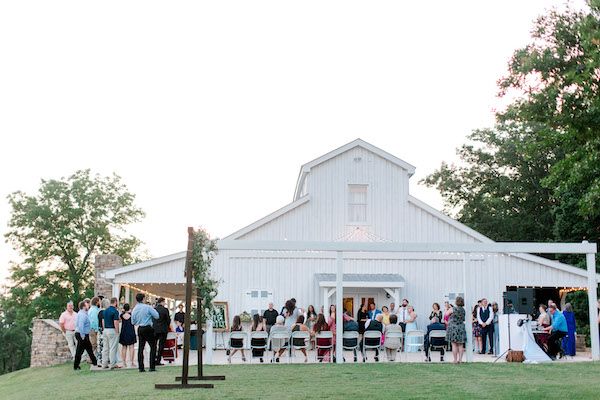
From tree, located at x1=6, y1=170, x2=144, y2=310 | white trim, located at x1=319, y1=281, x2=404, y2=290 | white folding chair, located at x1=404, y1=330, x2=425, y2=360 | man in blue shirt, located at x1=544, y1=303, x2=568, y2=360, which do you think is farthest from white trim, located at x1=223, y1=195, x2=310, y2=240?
tree, located at x1=6, y1=170, x2=144, y2=310

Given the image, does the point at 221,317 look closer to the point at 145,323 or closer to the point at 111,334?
the point at 111,334

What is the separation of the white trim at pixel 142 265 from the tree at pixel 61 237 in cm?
2677

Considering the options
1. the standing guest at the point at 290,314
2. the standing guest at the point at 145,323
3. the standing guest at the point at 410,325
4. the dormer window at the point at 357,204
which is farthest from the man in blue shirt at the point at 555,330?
the dormer window at the point at 357,204

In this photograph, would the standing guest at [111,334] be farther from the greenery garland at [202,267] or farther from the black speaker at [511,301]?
the black speaker at [511,301]

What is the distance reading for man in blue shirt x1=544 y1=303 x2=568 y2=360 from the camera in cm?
1955

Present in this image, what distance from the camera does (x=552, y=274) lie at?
2780cm

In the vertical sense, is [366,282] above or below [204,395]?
above

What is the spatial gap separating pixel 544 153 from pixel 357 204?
19.4m

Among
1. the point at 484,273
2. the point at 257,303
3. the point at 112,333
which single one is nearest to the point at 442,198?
the point at 484,273

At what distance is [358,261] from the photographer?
91.5 ft

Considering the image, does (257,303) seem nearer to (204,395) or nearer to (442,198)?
(204,395)

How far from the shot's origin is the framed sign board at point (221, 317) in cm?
2491

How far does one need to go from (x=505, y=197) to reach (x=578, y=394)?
37.4m

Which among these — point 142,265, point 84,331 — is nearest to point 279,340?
point 84,331
